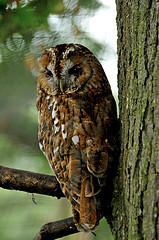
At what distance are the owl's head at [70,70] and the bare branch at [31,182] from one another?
527 millimetres

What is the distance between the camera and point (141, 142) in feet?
4.62

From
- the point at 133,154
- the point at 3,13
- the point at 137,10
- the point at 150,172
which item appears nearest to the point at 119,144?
the point at 133,154

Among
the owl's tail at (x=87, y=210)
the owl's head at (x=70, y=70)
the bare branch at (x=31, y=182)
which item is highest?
the owl's head at (x=70, y=70)

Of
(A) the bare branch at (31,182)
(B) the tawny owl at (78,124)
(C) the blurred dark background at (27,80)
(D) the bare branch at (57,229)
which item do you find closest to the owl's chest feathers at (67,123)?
(B) the tawny owl at (78,124)

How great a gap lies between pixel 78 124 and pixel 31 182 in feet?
1.41

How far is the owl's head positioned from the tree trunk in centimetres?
52

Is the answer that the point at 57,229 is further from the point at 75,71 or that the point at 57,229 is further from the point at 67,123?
the point at 75,71

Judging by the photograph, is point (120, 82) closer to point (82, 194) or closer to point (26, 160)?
point (82, 194)

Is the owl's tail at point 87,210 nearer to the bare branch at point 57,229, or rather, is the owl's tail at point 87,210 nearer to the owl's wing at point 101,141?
the owl's wing at point 101,141

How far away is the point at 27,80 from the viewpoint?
2926 mm

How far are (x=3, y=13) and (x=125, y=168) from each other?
4.87ft

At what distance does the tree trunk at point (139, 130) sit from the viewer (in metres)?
1.33

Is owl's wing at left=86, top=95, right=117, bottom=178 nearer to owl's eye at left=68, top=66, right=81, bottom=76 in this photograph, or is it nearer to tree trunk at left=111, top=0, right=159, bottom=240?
tree trunk at left=111, top=0, right=159, bottom=240

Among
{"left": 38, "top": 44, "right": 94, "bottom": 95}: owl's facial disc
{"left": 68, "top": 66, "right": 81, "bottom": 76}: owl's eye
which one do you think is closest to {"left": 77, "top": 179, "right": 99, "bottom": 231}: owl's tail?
{"left": 38, "top": 44, "right": 94, "bottom": 95}: owl's facial disc
